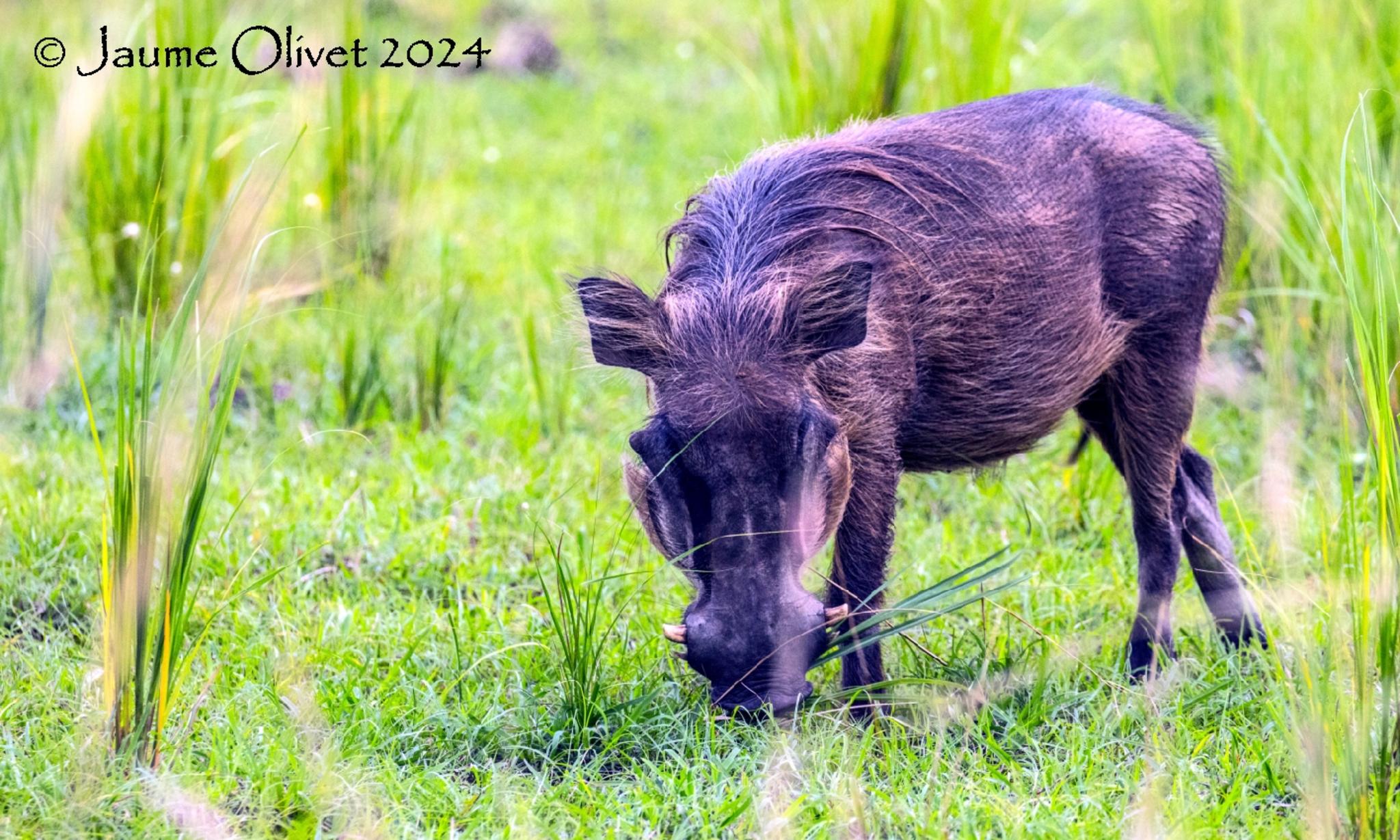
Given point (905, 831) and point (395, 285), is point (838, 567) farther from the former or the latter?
point (395, 285)

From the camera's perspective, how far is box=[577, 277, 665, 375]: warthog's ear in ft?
9.09

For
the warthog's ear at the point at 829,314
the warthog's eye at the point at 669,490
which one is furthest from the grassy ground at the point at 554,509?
the warthog's ear at the point at 829,314

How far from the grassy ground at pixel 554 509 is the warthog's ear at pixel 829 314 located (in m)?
0.59

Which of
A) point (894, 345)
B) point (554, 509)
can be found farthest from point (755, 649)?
point (554, 509)

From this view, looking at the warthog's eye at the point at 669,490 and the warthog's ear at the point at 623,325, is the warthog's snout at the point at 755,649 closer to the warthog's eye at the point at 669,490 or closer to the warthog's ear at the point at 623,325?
the warthog's eye at the point at 669,490

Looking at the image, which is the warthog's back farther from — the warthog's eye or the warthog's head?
the warthog's eye

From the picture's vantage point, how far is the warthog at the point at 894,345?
2.58 metres

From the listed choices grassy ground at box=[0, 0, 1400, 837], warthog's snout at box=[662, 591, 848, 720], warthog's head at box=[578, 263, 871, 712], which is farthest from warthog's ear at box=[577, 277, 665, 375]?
warthog's snout at box=[662, 591, 848, 720]

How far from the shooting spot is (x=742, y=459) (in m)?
2.57

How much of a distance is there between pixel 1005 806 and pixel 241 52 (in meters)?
4.63

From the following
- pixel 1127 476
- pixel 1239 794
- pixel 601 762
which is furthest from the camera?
pixel 1127 476

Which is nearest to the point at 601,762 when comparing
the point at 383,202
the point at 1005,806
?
the point at 1005,806

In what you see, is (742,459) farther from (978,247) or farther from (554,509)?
(554,509)

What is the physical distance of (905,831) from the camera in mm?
2533
